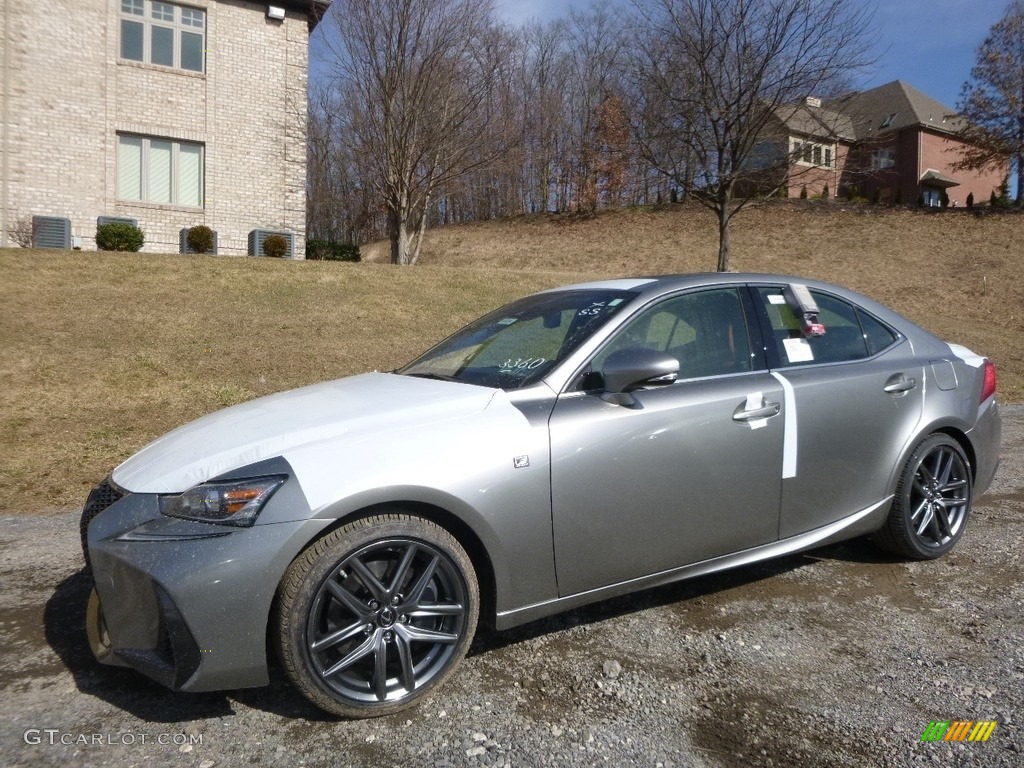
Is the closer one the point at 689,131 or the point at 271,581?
the point at 271,581

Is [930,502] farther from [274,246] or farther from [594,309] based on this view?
[274,246]

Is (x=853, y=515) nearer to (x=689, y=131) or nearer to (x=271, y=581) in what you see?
(x=271, y=581)

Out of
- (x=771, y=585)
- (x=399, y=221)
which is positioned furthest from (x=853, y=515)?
(x=399, y=221)

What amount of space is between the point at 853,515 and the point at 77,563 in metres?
4.22

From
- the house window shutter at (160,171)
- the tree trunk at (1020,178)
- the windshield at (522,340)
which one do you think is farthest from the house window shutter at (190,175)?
the tree trunk at (1020,178)

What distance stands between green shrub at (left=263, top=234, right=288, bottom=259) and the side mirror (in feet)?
60.4

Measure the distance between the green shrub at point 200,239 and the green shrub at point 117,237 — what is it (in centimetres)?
132

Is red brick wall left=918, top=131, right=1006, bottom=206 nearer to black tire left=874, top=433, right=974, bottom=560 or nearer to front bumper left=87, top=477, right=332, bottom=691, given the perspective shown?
black tire left=874, top=433, right=974, bottom=560

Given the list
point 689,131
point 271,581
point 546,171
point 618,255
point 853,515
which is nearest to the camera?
point 271,581

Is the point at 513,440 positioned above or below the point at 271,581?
above

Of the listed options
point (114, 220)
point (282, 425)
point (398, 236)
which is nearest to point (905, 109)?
point (398, 236)

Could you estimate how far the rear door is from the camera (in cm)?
387

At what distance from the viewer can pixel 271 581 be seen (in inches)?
106

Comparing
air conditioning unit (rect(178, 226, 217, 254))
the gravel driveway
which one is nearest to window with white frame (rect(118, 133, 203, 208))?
air conditioning unit (rect(178, 226, 217, 254))
